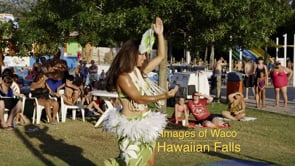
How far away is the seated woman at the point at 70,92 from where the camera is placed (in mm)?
13539

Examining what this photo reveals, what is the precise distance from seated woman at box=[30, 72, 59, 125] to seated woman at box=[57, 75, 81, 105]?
1.17 feet

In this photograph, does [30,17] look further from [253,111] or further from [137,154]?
[137,154]

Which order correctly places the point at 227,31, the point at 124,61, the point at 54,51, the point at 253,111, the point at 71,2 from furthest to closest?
the point at 253,111, the point at 54,51, the point at 71,2, the point at 227,31, the point at 124,61

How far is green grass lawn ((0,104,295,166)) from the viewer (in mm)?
9031

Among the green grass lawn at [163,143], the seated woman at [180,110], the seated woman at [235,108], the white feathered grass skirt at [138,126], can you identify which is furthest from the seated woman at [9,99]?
the white feathered grass skirt at [138,126]

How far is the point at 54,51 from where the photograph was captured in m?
15.2

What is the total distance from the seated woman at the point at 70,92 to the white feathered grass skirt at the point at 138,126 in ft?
26.2

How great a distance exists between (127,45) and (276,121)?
9.62 metres

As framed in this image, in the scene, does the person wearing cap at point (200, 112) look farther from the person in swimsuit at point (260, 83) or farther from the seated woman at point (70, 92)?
the person in swimsuit at point (260, 83)

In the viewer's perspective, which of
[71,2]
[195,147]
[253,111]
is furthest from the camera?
[253,111]

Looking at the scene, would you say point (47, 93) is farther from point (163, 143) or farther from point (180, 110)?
point (163, 143)

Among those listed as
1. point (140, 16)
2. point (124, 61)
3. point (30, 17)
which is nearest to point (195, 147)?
point (140, 16)

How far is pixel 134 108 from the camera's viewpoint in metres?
5.53

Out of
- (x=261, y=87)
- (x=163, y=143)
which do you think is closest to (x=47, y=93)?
(x=163, y=143)
